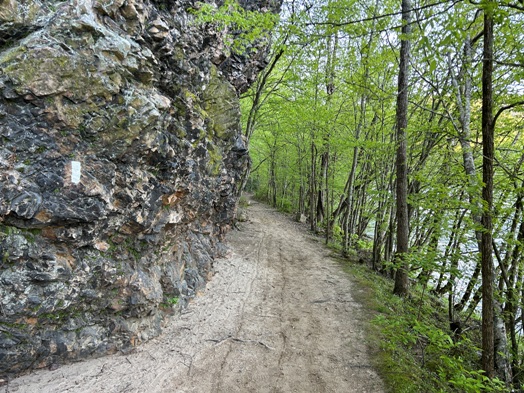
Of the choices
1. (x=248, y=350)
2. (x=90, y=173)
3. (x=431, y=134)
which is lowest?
(x=248, y=350)

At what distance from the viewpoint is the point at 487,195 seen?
3654mm

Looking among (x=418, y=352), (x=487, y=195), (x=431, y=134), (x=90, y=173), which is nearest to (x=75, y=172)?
(x=90, y=173)

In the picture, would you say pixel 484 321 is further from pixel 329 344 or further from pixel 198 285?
pixel 198 285

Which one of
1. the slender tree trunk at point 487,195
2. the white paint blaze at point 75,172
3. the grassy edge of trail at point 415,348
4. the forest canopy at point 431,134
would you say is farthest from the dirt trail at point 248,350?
the white paint blaze at point 75,172

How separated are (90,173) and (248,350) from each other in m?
4.17

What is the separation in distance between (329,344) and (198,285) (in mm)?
3531

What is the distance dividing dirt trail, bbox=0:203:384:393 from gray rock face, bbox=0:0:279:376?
39 centimetres

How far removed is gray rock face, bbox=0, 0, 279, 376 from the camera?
12.4 ft

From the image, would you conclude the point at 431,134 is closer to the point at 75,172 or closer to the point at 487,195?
the point at 487,195

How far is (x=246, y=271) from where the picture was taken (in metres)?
8.80

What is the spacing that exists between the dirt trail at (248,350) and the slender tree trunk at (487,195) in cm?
171

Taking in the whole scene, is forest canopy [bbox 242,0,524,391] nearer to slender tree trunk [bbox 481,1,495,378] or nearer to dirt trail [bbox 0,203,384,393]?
slender tree trunk [bbox 481,1,495,378]

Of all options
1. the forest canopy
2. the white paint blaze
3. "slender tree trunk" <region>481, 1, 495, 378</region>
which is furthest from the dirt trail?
the white paint blaze

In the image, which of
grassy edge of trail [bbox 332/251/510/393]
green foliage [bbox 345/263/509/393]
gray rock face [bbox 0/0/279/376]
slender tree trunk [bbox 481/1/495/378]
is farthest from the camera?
grassy edge of trail [bbox 332/251/510/393]
